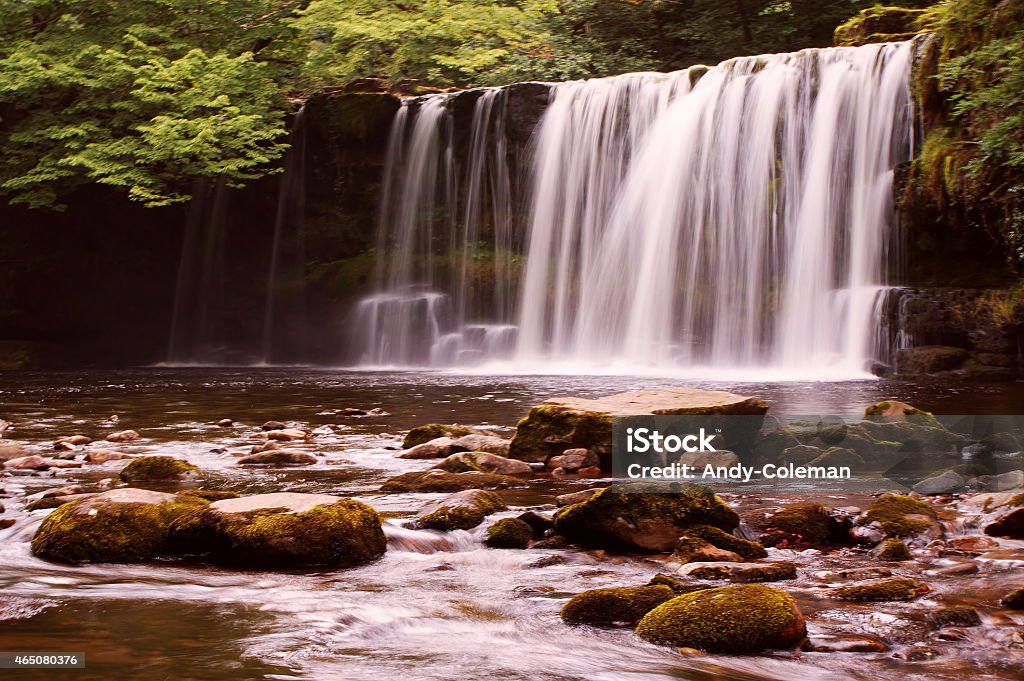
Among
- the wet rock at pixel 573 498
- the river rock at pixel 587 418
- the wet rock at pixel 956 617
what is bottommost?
the wet rock at pixel 956 617

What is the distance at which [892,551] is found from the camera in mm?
5133

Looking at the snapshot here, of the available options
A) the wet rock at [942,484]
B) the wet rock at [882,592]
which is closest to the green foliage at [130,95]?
the wet rock at [942,484]

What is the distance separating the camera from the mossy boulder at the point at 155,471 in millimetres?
7363

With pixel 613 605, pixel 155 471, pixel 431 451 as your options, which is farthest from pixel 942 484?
pixel 155 471

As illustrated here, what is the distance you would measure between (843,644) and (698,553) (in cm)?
125

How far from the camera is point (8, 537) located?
5.49m

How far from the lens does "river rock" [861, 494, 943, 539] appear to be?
552 cm

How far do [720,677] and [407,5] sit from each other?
24563mm

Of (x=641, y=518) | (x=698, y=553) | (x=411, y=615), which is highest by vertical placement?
(x=641, y=518)

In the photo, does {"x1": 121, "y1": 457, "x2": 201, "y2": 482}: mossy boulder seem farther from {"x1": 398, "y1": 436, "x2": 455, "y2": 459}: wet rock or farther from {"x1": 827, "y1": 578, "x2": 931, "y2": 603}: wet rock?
{"x1": 827, "y1": 578, "x2": 931, "y2": 603}: wet rock

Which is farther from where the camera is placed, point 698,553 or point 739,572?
point 698,553

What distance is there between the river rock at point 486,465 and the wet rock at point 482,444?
48 cm

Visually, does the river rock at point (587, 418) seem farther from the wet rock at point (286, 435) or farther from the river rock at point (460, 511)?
the wet rock at point (286, 435)

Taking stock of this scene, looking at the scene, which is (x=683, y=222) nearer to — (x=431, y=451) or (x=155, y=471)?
(x=431, y=451)
